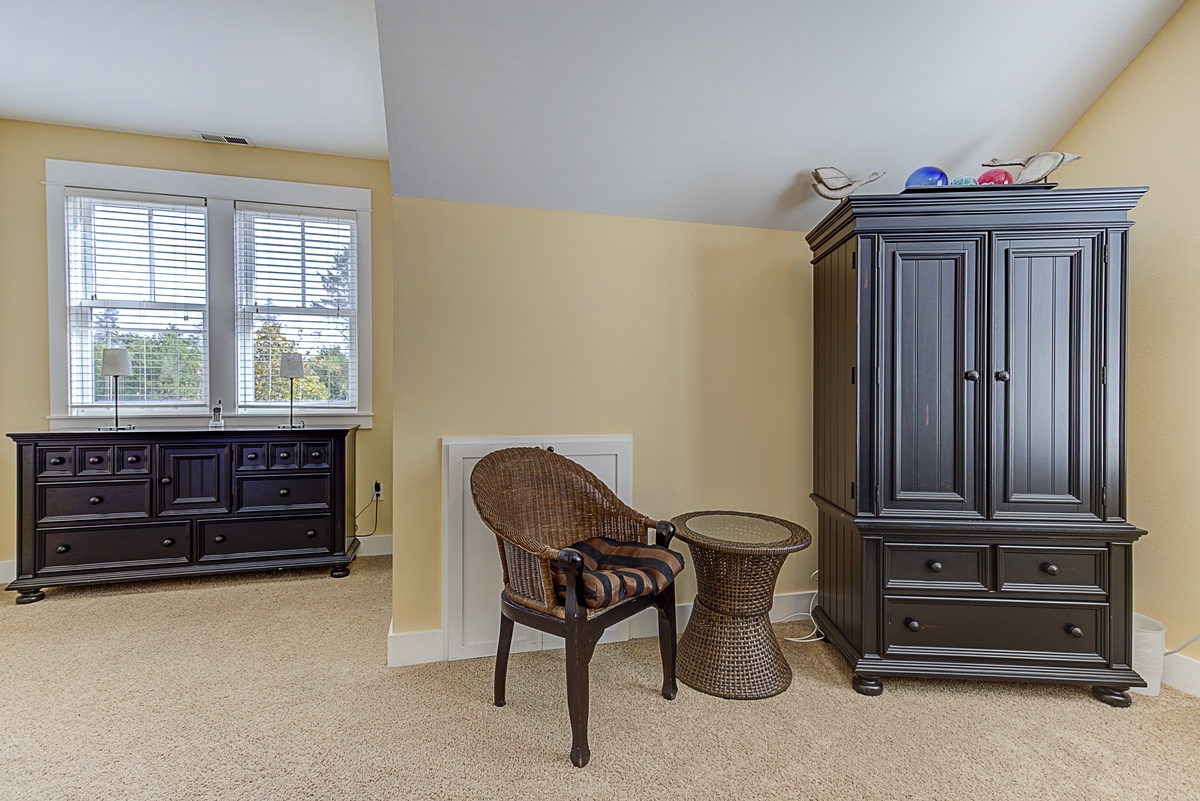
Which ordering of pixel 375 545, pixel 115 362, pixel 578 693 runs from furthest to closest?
pixel 375 545 < pixel 115 362 < pixel 578 693

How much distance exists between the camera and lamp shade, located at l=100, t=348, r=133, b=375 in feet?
9.94

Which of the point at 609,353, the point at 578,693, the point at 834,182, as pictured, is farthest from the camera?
the point at 609,353

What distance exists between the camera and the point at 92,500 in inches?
116

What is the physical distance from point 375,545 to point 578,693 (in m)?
2.54

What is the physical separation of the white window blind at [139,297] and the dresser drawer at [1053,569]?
425 centimetres

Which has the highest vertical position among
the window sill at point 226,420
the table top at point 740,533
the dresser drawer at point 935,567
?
the window sill at point 226,420

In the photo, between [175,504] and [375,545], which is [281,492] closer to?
[175,504]

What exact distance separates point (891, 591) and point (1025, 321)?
3.58 ft

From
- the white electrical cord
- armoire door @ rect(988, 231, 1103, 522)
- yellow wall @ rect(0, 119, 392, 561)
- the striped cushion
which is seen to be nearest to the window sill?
yellow wall @ rect(0, 119, 392, 561)

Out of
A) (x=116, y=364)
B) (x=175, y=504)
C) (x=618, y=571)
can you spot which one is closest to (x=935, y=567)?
(x=618, y=571)

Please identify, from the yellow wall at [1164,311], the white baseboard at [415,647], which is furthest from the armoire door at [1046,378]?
the white baseboard at [415,647]

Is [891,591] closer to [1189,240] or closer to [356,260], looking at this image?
[1189,240]

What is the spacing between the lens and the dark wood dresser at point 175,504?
9.44 feet

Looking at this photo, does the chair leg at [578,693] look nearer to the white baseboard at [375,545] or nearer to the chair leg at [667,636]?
the chair leg at [667,636]
